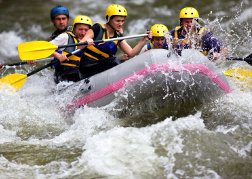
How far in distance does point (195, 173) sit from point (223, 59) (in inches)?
95.3

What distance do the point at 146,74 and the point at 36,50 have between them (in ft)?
5.71

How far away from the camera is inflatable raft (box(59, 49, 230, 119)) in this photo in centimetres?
509

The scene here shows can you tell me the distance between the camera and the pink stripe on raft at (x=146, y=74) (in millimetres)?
5074

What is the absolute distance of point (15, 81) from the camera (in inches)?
254

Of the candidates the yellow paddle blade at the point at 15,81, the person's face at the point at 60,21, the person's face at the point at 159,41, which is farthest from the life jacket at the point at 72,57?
the person's face at the point at 159,41

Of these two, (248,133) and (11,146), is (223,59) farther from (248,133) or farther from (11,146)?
(11,146)

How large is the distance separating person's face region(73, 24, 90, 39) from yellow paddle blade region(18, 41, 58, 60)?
1.70ft

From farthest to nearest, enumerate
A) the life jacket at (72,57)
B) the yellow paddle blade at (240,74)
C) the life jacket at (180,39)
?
1. the yellow paddle blade at (240,74)
2. the life jacket at (72,57)
3. the life jacket at (180,39)

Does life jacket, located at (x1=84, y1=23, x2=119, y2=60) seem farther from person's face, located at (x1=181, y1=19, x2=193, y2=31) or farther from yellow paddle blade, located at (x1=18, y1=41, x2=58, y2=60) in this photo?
person's face, located at (x1=181, y1=19, x2=193, y2=31)

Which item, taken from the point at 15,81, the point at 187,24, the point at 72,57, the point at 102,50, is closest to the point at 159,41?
the point at 187,24

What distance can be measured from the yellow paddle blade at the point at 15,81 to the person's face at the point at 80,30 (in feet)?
3.16

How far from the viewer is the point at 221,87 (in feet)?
17.9

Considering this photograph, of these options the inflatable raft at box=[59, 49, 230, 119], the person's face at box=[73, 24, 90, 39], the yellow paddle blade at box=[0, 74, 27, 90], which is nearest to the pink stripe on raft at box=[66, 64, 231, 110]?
the inflatable raft at box=[59, 49, 230, 119]

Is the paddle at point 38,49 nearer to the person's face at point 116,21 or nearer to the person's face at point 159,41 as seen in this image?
the person's face at point 116,21
